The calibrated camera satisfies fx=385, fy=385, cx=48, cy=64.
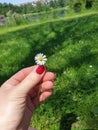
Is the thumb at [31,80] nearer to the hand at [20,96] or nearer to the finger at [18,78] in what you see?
the hand at [20,96]

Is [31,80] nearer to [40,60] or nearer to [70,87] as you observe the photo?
[40,60]

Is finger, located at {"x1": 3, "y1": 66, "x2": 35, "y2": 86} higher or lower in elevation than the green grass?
higher

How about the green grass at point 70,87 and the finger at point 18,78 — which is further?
the green grass at point 70,87

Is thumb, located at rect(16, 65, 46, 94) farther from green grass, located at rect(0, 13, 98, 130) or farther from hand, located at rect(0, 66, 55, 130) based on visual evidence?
green grass, located at rect(0, 13, 98, 130)

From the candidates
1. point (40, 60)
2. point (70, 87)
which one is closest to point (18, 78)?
point (40, 60)

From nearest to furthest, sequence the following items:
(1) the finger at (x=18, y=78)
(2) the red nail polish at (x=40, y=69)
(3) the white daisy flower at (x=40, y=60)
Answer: (3) the white daisy flower at (x=40, y=60)
(2) the red nail polish at (x=40, y=69)
(1) the finger at (x=18, y=78)

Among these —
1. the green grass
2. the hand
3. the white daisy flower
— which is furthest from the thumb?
the green grass

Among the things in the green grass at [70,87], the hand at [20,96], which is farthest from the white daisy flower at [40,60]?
the green grass at [70,87]

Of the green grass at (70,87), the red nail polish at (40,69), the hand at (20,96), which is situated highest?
the red nail polish at (40,69)

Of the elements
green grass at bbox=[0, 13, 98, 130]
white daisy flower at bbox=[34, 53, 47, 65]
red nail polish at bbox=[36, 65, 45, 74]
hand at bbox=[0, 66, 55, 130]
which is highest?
white daisy flower at bbox=[34, 53, 47, 65]

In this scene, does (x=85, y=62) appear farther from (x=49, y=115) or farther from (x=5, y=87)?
(x=5, y=87)

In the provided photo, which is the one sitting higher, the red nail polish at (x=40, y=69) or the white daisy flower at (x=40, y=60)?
the white daisy flower at (x=40, y=60)
